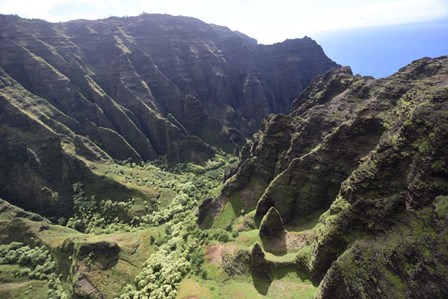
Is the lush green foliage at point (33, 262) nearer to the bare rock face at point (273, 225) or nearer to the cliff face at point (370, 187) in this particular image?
the cliff face at point (370, 187)

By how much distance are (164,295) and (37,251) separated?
205ft

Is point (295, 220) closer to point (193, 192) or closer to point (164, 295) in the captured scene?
point (164, 295)

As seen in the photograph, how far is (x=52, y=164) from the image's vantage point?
182 meters

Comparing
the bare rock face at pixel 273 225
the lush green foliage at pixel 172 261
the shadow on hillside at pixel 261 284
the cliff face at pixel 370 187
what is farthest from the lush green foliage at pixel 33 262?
the bare rock face at pixel 273 225

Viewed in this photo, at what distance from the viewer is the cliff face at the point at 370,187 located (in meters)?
43.6

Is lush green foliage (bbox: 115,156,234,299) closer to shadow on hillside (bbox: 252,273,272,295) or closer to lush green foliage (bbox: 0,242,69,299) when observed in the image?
shadow on hillside (bbox: 252,273,272,295)

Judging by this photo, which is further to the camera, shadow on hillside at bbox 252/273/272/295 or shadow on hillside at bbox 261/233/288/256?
shadow on hillside at bbox 261/233/288/256

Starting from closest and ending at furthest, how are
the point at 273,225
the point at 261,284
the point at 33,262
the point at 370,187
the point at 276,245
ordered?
the point at 370,187 → the point at 261,284 → the point at 276,245 → the point at 273,225 → the point at 33,262

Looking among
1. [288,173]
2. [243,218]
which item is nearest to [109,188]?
[243,218]

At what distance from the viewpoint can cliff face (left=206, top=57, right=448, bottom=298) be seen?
43594 millimetres

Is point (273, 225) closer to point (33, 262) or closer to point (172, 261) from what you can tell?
point (172, 261)

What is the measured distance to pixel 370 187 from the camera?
2457 inches

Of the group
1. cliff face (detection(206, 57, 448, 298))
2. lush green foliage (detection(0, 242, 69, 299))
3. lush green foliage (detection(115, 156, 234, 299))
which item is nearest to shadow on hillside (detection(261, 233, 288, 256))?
cliff face (detection(206, 57, 448, 298))

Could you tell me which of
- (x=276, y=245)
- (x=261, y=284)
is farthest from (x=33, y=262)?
(x=261, y=284)
